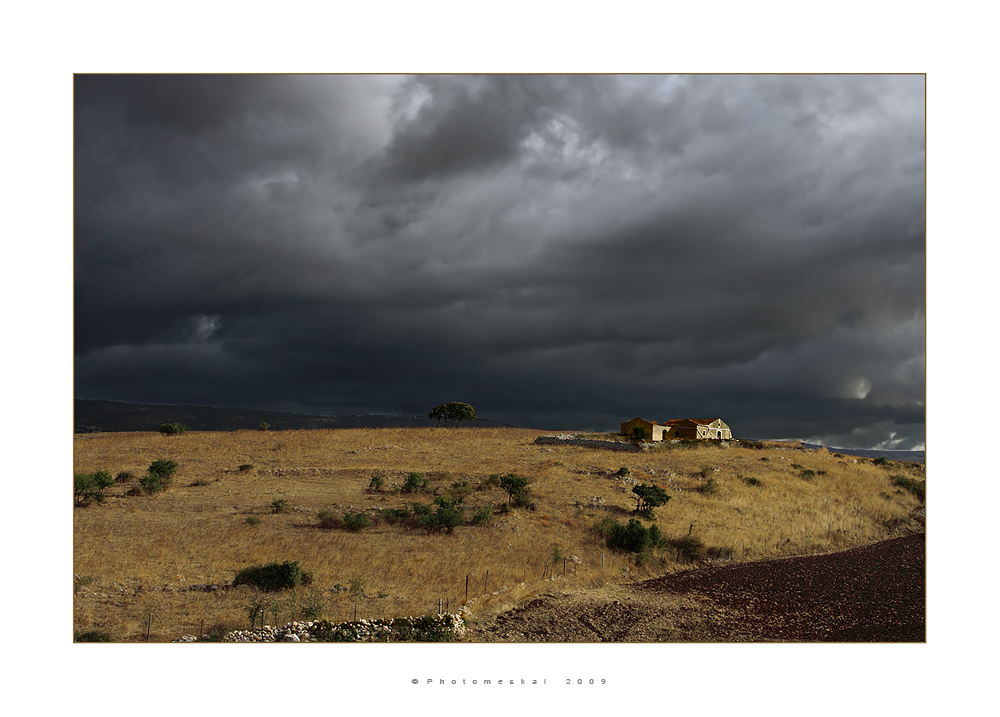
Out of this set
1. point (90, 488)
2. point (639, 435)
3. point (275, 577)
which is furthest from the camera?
point (639, 435)

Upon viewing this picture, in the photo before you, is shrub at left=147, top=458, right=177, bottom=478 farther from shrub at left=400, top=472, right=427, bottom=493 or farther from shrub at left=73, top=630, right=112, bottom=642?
shrub at left=73, top=630, right=112, bottom=642

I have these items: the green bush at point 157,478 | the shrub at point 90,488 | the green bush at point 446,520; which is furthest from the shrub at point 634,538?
the green bush at point 157,478

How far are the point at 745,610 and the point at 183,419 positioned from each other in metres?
84.9

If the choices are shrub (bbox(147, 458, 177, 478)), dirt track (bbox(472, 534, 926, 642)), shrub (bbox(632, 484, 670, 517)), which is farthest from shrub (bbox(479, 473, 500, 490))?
shrub (bbox(147, 458, 177, 478))

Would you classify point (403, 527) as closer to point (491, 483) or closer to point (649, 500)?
point (491, 483)

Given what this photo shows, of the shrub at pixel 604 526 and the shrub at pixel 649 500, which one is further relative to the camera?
the shrub at pixel 649 500

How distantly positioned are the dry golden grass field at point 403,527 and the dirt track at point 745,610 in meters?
1.41

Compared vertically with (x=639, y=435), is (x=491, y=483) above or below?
above

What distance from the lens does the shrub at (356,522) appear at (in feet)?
63.8

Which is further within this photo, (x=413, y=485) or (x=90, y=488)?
(x=413, y=485)

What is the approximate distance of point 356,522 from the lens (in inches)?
765

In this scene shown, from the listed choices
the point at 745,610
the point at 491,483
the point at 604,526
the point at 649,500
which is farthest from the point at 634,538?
the point at 491,483

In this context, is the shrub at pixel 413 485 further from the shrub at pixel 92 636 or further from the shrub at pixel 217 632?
the shrub at pixel 92 636

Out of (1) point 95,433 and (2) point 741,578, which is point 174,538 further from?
(1) point 95,433
